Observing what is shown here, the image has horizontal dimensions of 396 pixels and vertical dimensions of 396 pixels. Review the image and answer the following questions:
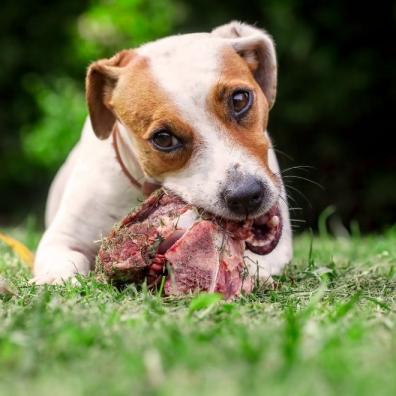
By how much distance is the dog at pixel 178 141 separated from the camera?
3217mm

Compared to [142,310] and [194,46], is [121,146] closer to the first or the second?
[194,46]

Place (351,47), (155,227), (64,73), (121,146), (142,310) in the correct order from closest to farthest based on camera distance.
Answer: (142,310)
(155,227)
(121,146)
(351,47)
(64,73)

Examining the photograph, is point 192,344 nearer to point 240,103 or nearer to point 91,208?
point 240,103

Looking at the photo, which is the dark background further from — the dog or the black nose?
the black nose

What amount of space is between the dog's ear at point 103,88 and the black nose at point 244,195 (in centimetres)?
109

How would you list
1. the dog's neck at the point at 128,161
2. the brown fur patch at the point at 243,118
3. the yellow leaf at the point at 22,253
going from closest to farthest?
the brown fur patch at the point at 243,118
the dog's neck at the point at 128,161
the yellow leaf at the point at 22,253

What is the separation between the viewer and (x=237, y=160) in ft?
10.5

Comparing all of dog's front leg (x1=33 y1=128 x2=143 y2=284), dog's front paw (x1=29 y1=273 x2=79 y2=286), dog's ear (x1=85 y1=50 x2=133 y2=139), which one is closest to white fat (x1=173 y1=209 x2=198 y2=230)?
dog's front paw (x1=29 y1=273 x2=79 y2=286)

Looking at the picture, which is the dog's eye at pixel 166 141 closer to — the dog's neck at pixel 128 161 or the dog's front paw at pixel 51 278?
the dog's neck at pixel 128 161

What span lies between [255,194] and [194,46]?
935 millimetres

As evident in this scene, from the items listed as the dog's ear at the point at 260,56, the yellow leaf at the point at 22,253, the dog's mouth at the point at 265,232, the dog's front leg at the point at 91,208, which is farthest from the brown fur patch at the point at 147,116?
the yellow leaf at the point at 22,253

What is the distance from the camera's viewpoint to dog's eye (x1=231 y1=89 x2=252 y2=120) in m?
3.45

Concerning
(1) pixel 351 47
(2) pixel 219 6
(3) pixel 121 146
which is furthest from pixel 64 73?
(3) pixel 121 146

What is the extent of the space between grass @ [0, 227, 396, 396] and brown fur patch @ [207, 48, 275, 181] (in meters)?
0.71
